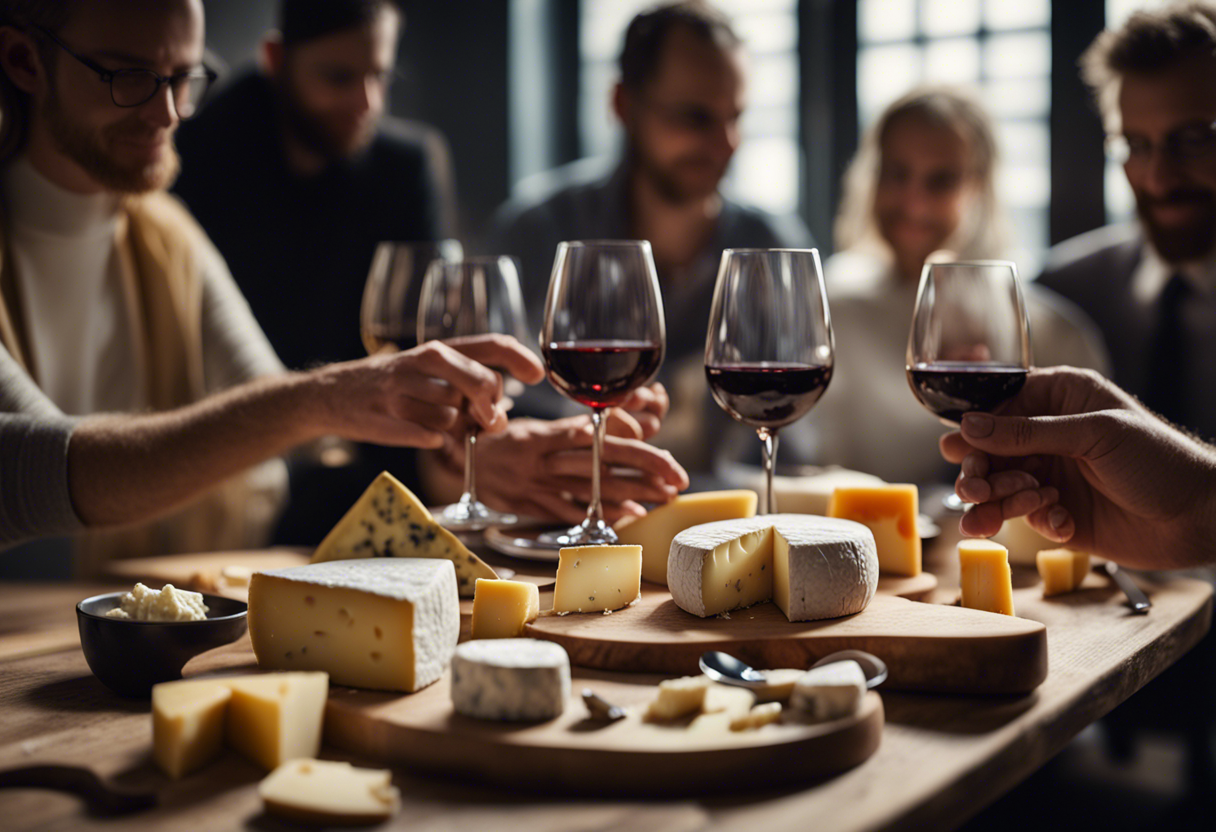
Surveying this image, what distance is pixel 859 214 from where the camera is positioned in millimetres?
3633

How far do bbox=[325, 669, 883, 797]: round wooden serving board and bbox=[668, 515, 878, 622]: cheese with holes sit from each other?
19 cm

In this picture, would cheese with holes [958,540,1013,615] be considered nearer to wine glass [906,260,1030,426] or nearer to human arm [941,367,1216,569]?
human arm [941,367,1216,569]

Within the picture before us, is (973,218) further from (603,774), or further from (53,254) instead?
(603,774)

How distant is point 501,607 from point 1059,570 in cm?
73

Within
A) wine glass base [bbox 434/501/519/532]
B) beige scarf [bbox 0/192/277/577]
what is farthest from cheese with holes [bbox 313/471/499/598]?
beige scarf [bbox 0/192/277/577]

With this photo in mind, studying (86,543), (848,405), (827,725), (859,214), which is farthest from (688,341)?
(827,725)

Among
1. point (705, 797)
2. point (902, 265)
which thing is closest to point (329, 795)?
point (705, 797)

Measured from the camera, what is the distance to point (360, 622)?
3.15 ft

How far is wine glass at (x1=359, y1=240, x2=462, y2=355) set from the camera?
168 centimetres

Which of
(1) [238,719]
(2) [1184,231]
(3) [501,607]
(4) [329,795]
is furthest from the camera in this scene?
(2) [1184,231]

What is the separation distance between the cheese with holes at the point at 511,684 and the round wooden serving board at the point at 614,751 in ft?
0.03

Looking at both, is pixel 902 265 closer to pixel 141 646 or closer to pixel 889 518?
pixel 889 518

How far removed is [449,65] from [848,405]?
3.10 metres

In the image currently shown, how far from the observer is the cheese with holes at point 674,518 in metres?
1.33
